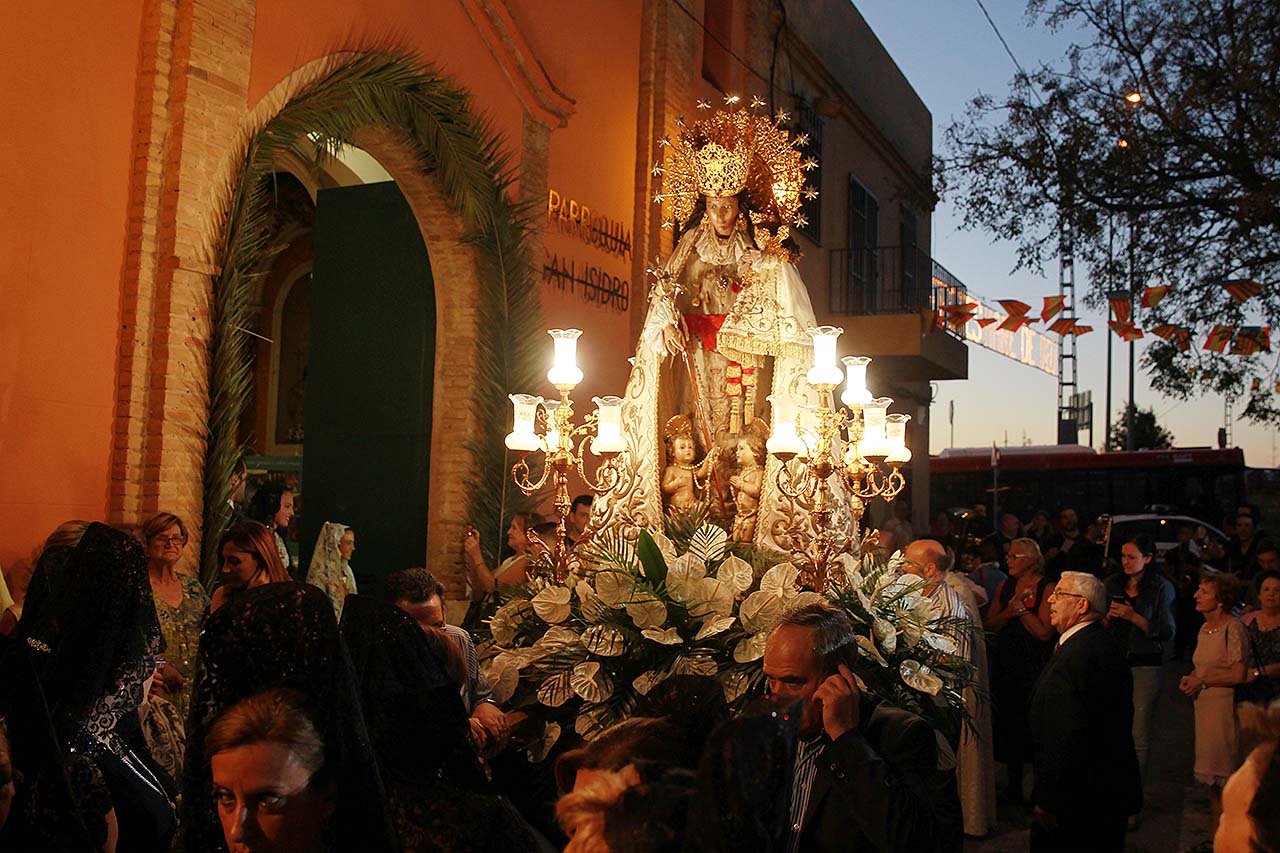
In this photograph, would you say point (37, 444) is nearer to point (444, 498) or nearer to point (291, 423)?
point (444, 498)

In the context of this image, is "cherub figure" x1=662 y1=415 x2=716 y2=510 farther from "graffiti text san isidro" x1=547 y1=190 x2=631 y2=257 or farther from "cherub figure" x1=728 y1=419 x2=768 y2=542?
"graffiti text san isidro" x1=547 y1=190 x2=631 y2=257

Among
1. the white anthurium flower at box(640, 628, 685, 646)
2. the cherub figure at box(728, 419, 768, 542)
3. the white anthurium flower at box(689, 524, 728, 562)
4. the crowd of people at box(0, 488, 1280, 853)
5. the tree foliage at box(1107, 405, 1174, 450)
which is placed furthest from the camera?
the tree foliage at box(1107, 405, 1174, 450)

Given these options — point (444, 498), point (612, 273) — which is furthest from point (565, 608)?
point (612, 273)

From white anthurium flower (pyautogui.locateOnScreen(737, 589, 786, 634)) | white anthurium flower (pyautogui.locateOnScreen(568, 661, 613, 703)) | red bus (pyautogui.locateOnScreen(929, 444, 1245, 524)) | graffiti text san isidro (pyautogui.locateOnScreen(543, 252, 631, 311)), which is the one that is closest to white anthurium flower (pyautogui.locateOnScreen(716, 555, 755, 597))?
white anthurium flower (pyautogui.locateOnScreen(737, 589, 786, 634))

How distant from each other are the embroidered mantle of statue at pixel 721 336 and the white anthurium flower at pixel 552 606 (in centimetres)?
310

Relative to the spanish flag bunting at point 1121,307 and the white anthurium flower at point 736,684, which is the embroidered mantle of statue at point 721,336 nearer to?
the white anthurium flower at point 736,684

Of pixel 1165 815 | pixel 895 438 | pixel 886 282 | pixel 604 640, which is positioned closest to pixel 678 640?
pixel 604 640

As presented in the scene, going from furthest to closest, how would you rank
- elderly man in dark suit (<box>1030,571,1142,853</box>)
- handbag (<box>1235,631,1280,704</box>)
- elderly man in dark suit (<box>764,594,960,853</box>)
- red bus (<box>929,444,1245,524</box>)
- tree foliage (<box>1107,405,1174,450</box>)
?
tree foliage (<box>1107,405,1174,450</box>) → red bus (<box>929,444,1245,524</box>) → handbag (<box>1235,631,1280,704</box>) → elderly man in dark suit (<box>1030,571,1142,853</box>) → elderly man in dark suit (<box>764,594,960,853</box>)

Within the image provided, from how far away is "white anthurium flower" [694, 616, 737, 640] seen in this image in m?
4.58

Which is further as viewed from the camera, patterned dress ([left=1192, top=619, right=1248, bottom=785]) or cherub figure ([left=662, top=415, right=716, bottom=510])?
cherub figure ([left=662, top=415, right=716, bottom=510])

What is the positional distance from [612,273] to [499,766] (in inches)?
371

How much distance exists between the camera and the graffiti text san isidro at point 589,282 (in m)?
12.5

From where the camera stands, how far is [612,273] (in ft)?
45.0

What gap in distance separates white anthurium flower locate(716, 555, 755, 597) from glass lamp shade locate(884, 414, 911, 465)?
2.62m
